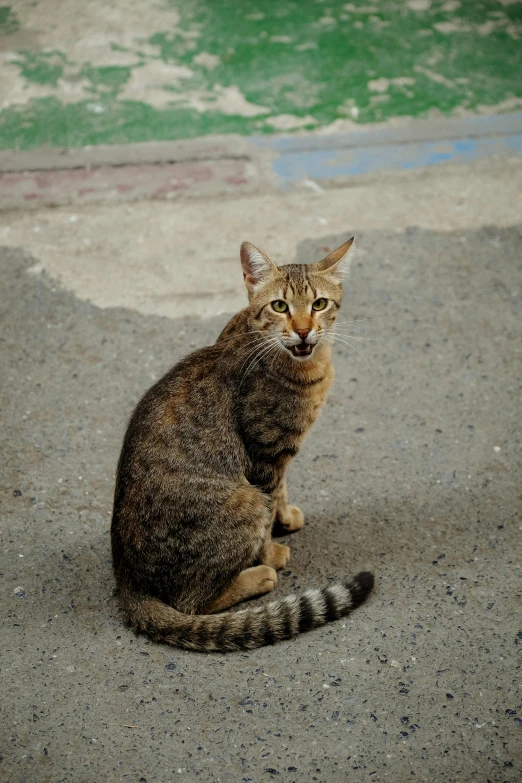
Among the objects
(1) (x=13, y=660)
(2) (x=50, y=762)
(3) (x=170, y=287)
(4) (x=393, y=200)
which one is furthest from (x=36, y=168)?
(2) (x=50, y=762)

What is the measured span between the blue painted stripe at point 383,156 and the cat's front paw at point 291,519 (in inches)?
112

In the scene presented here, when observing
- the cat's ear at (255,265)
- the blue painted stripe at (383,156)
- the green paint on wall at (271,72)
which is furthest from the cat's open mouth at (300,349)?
the green paint on wall at (271,72)

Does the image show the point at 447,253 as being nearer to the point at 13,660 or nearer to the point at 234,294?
the point at 234,294

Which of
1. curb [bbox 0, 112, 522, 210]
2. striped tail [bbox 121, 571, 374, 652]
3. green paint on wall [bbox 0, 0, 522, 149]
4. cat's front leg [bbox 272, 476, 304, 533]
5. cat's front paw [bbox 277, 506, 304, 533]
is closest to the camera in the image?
striped tail [bbox 121, 571, 374, 652]

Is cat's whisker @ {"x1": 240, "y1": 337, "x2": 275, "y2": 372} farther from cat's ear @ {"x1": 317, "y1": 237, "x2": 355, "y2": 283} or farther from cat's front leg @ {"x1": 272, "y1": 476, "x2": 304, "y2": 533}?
cat's front leg @ {"x1": 272, "y1": 476, "x2": 304, "y2": 533}

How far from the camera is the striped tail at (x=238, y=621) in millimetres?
3018

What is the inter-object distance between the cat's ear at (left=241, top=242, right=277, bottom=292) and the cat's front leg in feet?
2.74

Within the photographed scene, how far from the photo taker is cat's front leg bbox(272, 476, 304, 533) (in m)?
3.48

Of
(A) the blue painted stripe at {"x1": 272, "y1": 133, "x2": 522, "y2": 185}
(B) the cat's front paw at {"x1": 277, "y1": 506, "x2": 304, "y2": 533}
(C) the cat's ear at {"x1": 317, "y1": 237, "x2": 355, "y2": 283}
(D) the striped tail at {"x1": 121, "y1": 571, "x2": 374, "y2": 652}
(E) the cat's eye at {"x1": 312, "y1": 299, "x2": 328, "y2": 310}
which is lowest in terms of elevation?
(B) the cat's front paw at {"x1": 277, "y1": 506, "x2": 304, "y2": 533}

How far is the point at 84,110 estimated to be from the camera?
246 inches

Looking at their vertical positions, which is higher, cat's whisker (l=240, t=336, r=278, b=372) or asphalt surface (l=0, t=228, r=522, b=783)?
cat's whisker (l=240, t=336, r=278, b=372)

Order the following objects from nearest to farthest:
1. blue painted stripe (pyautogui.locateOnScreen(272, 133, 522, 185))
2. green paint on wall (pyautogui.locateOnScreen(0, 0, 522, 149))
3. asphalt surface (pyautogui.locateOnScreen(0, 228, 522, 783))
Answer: asphalt surface (pyautogui.locateOnScreen(0, 228, 522, 783)) → blue painted stripe (pyautogui.locateOnScreen(272, 133, 522, 185)) → green paint on wall (pyautogui.locateOnScreen(0, 0, 522, 149))

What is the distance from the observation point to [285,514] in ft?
11.7

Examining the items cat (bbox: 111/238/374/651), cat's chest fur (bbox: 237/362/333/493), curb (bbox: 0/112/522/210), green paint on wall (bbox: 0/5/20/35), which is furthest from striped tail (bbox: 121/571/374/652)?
green paint on wall (bbox: 0/5/20/35)
